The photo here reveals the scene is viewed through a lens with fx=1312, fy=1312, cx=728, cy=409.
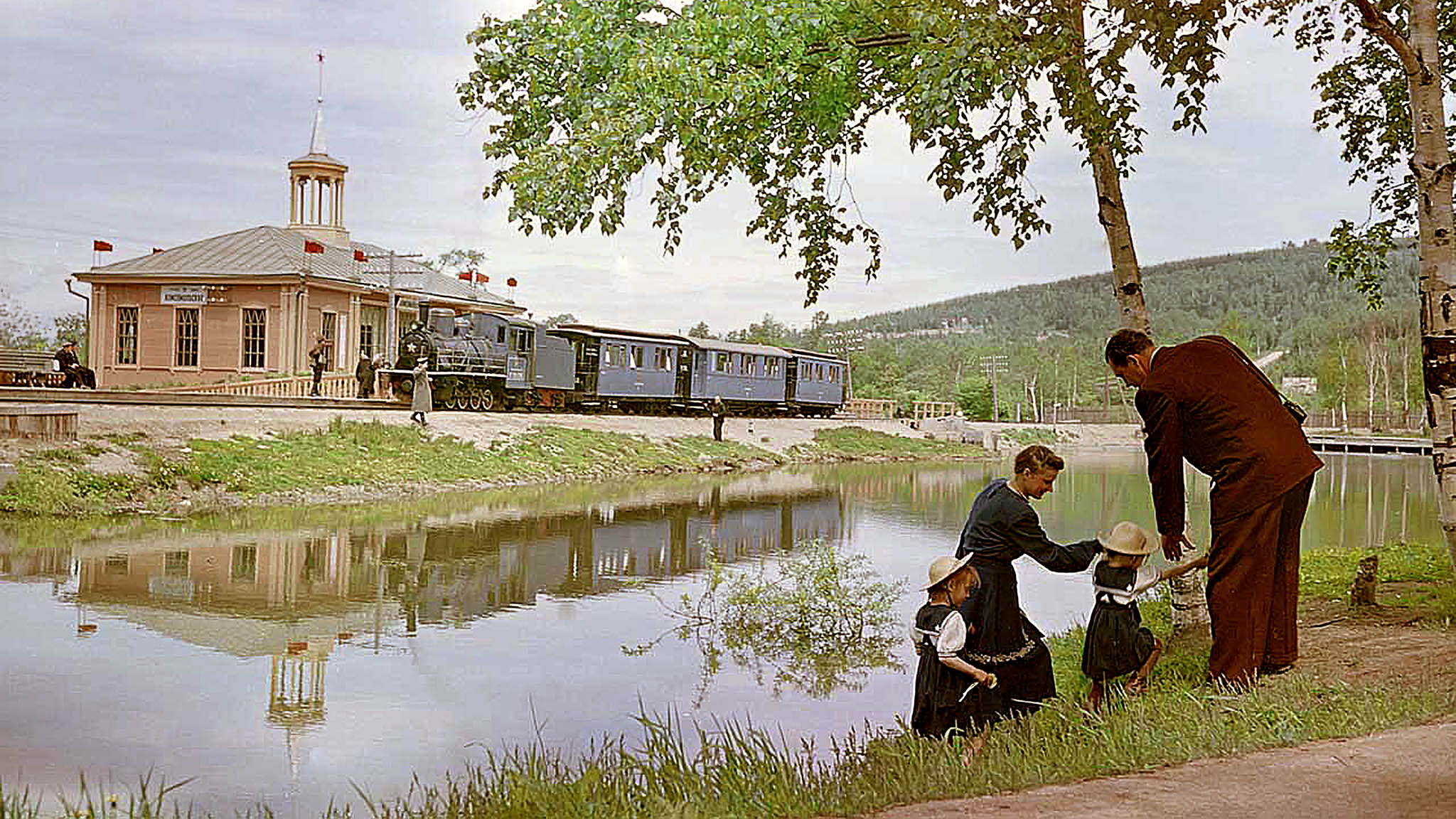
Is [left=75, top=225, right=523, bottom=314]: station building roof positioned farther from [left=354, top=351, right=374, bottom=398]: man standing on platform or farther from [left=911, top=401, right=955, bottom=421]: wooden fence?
[left=911, top=401, right=955, bottom=421]: wooden fence

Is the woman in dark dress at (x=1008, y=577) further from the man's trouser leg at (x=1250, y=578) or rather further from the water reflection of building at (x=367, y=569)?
the water reflection of building at (x=367, y=569)

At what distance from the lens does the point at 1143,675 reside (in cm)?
641

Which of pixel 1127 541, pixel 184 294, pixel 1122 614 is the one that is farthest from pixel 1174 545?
pixel 184 294

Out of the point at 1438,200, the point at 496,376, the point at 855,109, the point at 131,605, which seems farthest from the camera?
the point at 496,376

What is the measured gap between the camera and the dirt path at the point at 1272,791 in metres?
4.08

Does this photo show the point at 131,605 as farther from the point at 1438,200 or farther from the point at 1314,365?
the point at 1314,365

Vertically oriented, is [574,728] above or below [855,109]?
below

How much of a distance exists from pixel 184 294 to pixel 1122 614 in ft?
107

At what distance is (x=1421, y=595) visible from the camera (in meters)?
9.04

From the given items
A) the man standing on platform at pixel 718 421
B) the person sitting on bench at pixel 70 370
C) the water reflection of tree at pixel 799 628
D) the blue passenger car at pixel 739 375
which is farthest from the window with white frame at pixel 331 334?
the water reflection of tree at pixel 799 628

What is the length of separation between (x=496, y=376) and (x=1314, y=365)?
8719 centimetres

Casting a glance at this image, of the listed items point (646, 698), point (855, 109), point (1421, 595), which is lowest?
point (646, 698)

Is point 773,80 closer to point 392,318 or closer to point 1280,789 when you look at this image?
point 1280,789

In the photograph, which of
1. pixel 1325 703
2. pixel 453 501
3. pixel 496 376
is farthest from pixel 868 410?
pixel 1325 703
